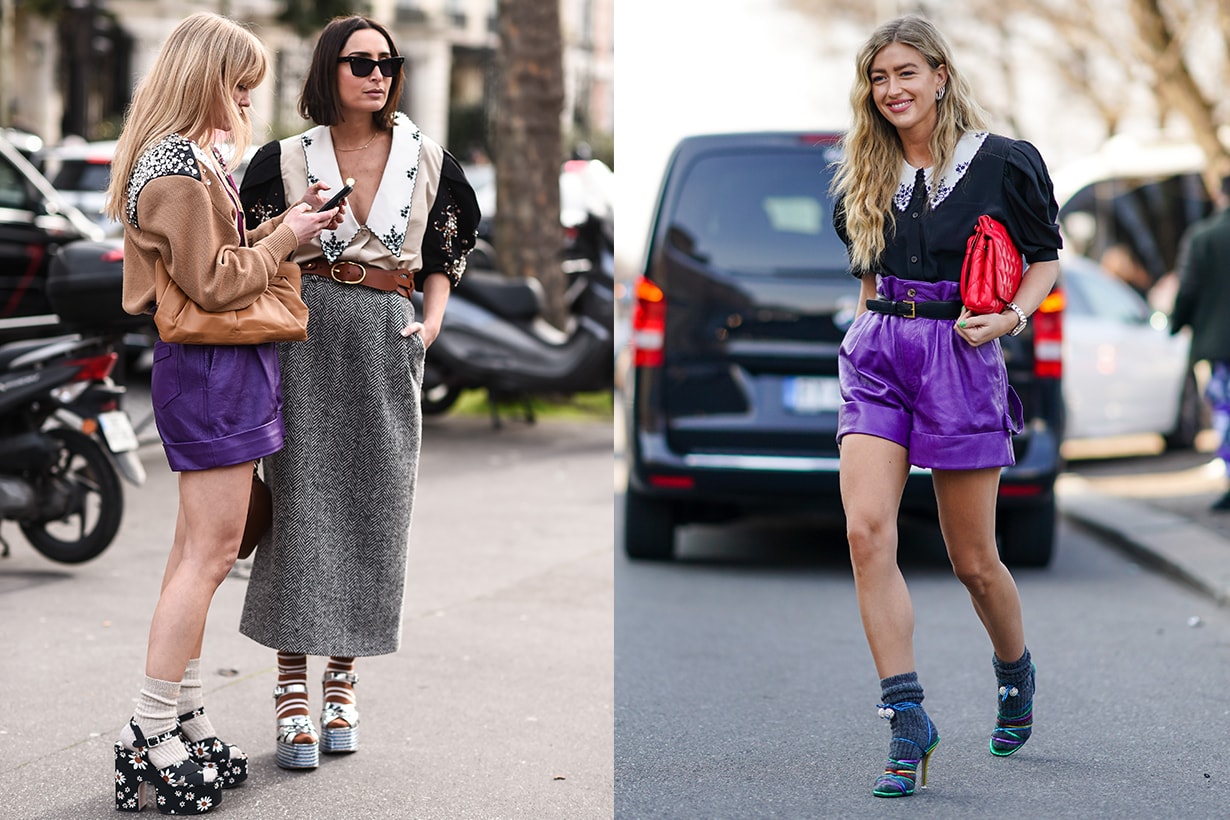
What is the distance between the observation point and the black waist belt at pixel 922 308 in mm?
4277

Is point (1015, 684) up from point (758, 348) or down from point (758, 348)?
down

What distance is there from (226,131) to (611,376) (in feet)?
28.0

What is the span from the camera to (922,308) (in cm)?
429

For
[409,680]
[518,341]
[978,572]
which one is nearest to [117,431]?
[409,680]

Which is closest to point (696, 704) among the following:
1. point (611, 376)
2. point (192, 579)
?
point (192, 579)

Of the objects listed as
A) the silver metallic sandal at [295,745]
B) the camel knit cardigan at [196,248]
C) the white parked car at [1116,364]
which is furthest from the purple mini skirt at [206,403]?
the white parked car at [1116,364]

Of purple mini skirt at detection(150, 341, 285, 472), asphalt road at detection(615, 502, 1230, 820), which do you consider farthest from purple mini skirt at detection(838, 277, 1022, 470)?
purple mini skirt at detection(150, 341, 285, 472)

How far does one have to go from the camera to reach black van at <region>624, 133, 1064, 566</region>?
301 inches

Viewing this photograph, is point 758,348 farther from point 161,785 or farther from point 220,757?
point 161,785

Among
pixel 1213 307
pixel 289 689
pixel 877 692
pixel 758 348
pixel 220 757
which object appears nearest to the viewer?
pixel 220 757

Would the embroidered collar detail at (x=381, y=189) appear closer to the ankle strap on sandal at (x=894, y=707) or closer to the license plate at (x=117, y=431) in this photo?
the ankle strap on sandal at (x=894, y=707)

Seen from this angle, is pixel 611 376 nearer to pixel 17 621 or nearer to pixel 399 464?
pixel 17 621

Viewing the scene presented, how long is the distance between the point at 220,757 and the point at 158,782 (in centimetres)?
22

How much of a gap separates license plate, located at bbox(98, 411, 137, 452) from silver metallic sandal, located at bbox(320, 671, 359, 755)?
8.92 feet
